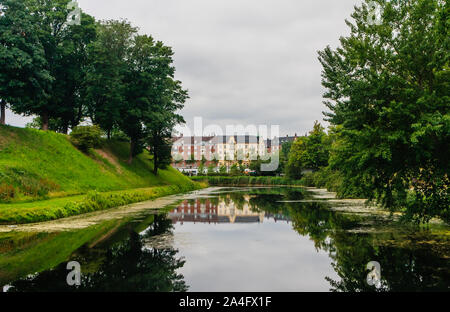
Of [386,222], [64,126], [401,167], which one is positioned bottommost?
[386,222]

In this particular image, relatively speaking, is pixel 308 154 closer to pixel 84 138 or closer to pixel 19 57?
pixel 84 138

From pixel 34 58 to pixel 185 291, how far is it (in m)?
32.7

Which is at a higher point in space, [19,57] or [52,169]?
[19,57]

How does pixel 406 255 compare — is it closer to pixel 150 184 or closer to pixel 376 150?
pixel 376 150

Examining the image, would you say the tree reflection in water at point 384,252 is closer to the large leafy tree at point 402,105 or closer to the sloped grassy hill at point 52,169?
the large leafy tree at point 402,105

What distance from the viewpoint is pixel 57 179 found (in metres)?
29.3

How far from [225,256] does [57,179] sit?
23.6 metres

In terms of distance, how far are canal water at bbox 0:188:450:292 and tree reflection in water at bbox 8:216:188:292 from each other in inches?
1.0

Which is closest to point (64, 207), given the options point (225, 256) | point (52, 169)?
point (52, 169)

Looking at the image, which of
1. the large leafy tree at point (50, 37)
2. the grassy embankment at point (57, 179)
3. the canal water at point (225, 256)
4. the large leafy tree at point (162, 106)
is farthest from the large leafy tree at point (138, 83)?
the canal water at point (225, 256)

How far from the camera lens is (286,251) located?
11.7 meters

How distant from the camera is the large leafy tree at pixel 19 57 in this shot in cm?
3017

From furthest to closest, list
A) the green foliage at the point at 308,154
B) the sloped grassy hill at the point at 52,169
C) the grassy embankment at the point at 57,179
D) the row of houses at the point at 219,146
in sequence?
the row of houses at the point at 219,146 < the green foliage at the point at 308,154 < the sloped grassy hill at the point at 52,169 < the grassy embankment at the point at 57,179
